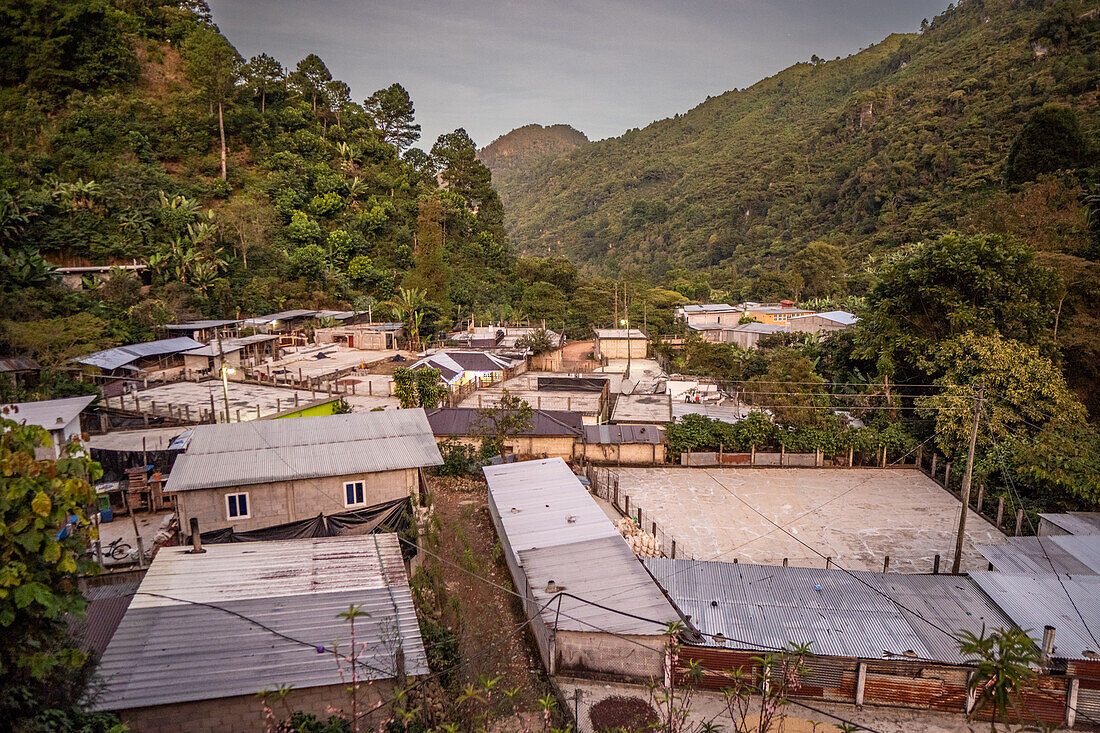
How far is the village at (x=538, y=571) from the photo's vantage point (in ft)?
21.9

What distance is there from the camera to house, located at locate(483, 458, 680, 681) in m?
8.23

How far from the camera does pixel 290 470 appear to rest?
11086mm

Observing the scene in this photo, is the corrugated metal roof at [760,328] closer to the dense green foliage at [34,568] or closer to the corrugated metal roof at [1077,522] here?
the corrugated metal roof at [1077,522]

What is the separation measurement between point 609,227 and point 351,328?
6950 centimetres

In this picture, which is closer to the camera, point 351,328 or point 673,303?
point 351,328

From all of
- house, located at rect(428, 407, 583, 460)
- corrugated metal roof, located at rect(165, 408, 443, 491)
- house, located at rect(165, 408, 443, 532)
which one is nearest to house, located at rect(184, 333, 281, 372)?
house, located at rect(428, 407, 583, 460)

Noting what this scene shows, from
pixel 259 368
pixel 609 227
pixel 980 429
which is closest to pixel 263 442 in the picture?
pixel 259 368

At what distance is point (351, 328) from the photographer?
33.7 metres

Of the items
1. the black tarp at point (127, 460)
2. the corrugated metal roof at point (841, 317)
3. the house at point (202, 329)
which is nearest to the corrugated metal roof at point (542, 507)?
the black tarp at point (127, 460)

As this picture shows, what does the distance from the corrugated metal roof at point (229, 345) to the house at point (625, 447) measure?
52.1 ft

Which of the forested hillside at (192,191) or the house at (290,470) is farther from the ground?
the forested hillside at (192,191)

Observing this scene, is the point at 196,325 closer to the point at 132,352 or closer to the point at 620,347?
the point at 132,352

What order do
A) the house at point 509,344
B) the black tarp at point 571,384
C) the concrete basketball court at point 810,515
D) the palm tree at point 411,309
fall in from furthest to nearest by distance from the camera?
the palm tree at point 411,309, the house at point 509,344, the black tarp at point 571,384, the concrete basketball court at point 810,515

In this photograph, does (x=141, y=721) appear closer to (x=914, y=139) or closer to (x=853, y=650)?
(x=853, y=650)
